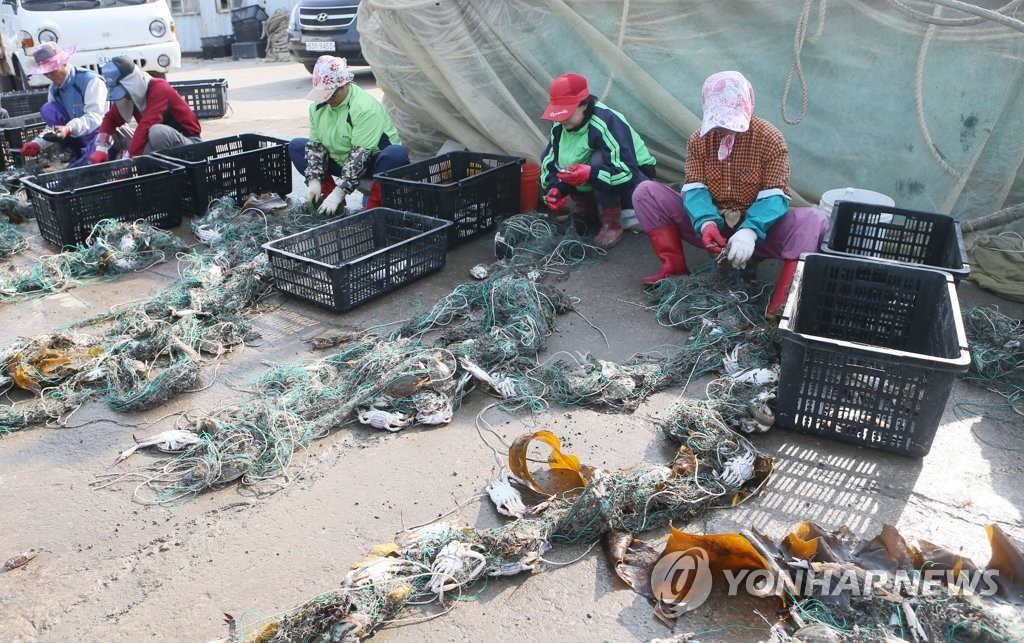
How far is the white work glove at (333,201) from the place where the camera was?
539 cm

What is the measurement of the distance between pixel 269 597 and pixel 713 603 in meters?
1.34

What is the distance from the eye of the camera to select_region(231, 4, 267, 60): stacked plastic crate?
1781cm

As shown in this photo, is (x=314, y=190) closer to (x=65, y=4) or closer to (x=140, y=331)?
(x=140, y=331)

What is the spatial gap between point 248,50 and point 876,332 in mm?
17573

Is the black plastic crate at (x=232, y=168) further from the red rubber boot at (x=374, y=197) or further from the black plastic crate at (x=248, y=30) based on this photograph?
the black plastic crate at (x=248, y=30)

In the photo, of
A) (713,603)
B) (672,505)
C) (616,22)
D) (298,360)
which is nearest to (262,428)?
(298,360)

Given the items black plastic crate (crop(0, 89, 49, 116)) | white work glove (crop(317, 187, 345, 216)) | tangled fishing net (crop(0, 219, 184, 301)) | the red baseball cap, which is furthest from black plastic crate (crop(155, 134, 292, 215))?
black plastic crate (crop(0, 89, 49, 116))

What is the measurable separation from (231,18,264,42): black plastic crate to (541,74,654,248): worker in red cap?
15.6m

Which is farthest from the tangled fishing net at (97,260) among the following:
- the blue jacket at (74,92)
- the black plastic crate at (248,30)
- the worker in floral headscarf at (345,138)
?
the black plastic crate at (248,30)

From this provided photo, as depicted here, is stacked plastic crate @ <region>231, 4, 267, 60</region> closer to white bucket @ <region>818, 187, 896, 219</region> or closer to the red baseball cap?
the red baseball cap

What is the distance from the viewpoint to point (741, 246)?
3818 millimetres

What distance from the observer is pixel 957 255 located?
347cm

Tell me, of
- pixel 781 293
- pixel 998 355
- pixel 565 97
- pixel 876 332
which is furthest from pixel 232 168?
pixel 998 355

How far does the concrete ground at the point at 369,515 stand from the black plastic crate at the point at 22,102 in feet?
21.8
